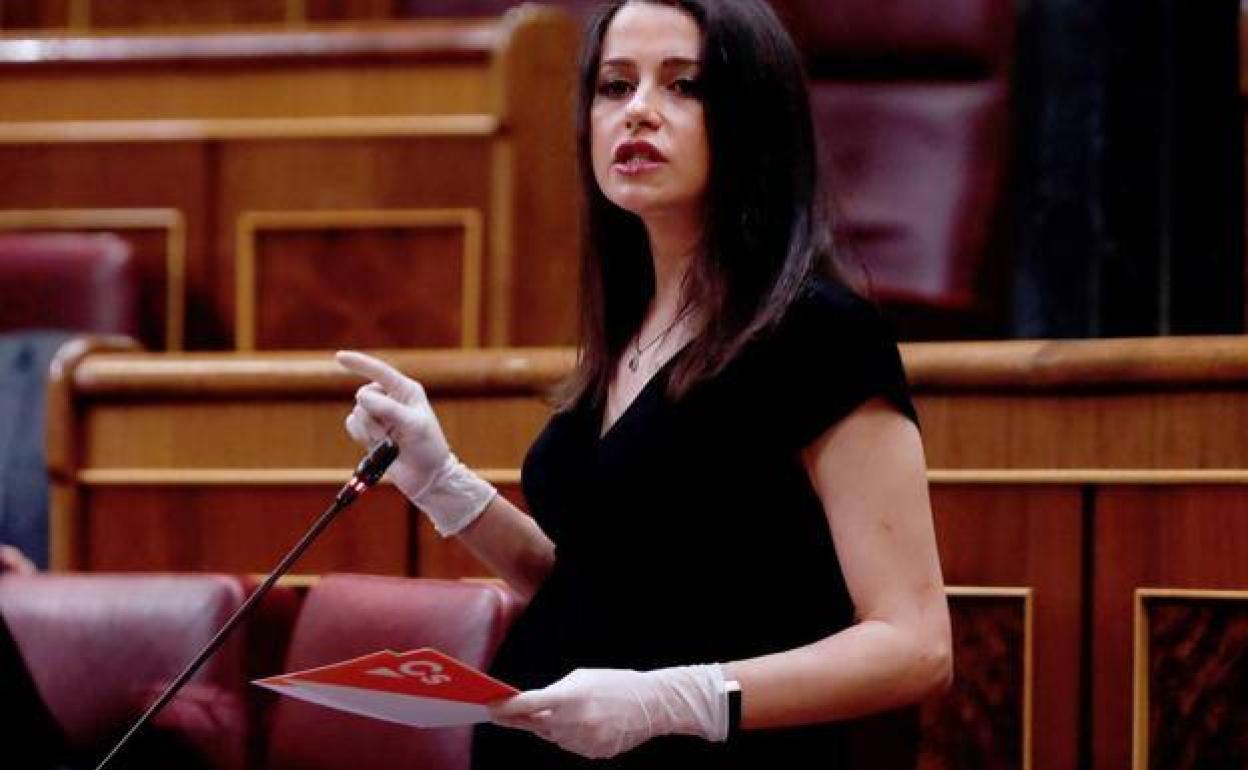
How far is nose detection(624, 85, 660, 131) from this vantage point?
1.27 ft

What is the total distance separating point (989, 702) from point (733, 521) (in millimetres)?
213

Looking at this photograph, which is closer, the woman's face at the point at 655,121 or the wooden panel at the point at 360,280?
the woman's face at the point at 655,121

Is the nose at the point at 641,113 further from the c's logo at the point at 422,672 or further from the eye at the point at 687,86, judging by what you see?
the c's logo at the point at 422,672

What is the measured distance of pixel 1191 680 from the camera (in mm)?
526

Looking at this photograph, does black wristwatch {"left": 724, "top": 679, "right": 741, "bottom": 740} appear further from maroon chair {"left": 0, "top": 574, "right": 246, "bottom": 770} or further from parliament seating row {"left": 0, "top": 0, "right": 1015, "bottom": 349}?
parliament seating row {"left": 0, "top": 0, "right": 1015, "bottom": 349}

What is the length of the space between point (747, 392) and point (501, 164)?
0.53 meters

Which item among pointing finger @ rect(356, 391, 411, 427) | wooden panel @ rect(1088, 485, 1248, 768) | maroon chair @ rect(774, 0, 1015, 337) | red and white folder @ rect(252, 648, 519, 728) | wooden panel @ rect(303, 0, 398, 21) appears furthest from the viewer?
wooden panel @ rect(303, 0, 398, 21)

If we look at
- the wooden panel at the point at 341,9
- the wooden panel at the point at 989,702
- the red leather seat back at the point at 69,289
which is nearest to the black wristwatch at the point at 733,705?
the wooden panel at the point at 989,702

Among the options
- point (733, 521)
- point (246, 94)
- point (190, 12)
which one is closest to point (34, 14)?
point (190, 12)

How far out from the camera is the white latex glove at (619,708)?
13.1 inches

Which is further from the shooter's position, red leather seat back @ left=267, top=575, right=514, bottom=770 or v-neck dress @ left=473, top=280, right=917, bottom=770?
red leather seat back @ left=267, top=575, right=514, bottom=770

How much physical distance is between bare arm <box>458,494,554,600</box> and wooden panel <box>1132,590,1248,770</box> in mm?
192

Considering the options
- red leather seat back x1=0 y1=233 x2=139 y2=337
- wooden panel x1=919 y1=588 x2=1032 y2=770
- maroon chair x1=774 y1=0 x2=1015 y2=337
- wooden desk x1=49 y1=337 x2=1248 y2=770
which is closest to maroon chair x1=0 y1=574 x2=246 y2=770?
wooden desk x1=49 y1=337 x2=1248 y2=770

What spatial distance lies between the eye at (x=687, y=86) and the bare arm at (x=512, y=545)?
0.12 metres
